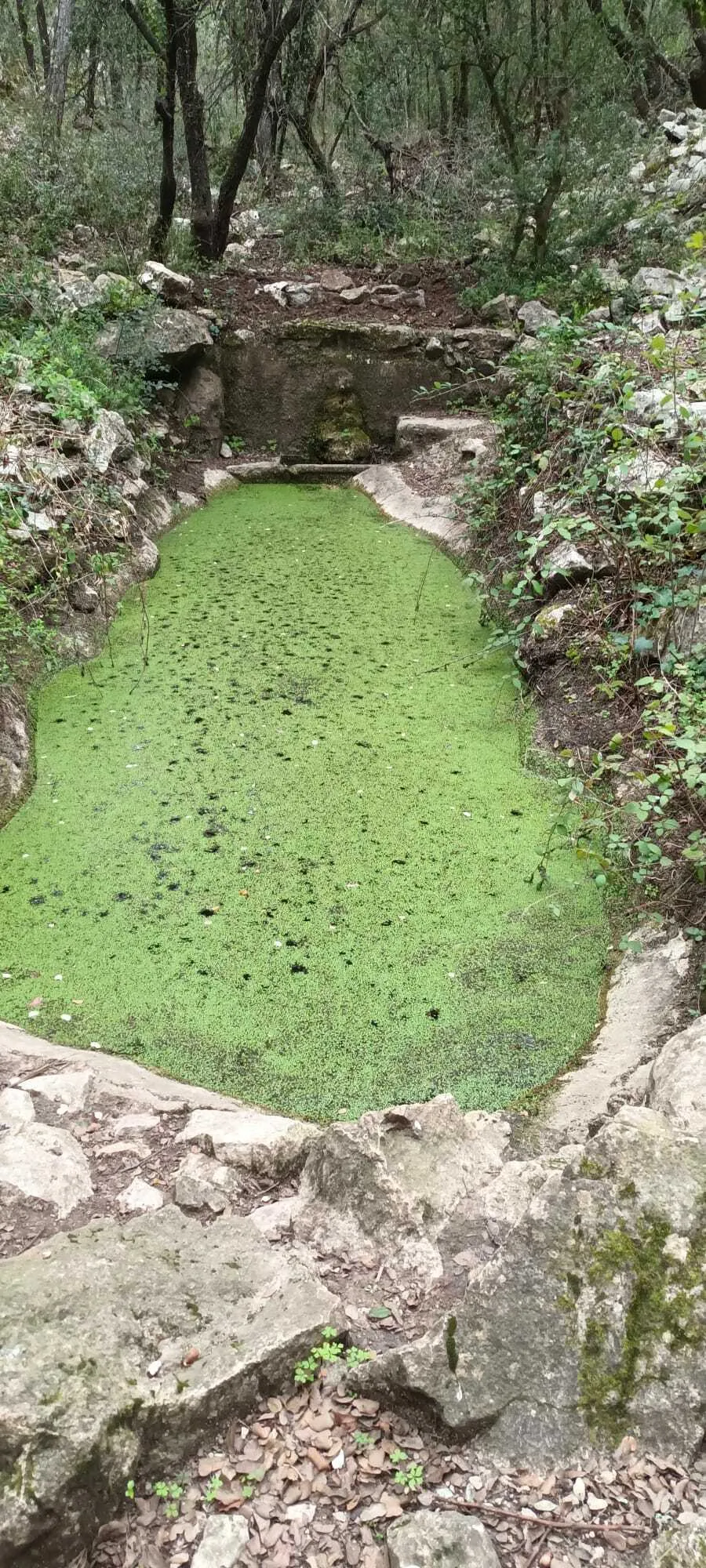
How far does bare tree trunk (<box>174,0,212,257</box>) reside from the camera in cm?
728

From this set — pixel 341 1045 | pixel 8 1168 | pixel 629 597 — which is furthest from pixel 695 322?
pixel 8 1168

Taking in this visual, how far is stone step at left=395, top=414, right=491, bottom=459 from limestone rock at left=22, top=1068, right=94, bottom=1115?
18.7 ft

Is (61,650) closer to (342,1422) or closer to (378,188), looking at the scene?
(342,1422)

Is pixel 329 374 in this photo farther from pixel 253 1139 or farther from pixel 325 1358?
pixel 325 1358

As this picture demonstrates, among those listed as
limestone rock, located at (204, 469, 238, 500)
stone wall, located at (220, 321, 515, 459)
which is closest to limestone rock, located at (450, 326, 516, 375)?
stone wall, located at (220, 321, 515, 459)

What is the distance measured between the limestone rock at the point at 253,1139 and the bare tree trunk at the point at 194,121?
26.4 ft

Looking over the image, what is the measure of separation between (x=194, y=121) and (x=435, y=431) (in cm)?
334

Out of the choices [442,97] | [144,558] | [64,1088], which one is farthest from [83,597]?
[442,97]

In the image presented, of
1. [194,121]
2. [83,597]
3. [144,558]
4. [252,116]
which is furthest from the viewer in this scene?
[194,121]

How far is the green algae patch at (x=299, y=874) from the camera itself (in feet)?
8.39

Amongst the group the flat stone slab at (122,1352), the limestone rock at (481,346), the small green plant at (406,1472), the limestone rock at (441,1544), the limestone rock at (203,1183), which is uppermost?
the limestone rock at (481,346)

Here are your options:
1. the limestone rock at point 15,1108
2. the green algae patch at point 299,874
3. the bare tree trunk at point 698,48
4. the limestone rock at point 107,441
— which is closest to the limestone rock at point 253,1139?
the green algae patch at point 299,874

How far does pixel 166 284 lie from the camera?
7.50m

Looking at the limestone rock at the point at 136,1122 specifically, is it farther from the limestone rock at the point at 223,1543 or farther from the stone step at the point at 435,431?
the stone step at the point at 435,431
